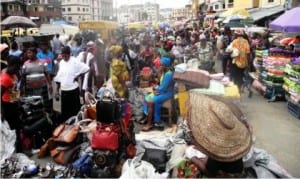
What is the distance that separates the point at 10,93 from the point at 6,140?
30.0 inches

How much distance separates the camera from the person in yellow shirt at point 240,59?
10.7 m

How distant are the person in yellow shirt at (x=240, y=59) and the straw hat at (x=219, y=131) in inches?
283

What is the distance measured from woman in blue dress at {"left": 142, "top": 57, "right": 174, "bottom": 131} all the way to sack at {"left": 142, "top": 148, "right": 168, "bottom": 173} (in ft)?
8.12

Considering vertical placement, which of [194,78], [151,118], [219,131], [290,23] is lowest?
[151,118]

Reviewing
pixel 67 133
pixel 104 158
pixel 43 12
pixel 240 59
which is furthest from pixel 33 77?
pixel 43 12

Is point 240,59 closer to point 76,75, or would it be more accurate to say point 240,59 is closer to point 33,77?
point 76,75

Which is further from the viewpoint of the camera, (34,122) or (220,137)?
(34,122)

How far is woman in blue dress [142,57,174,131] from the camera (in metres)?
8.07

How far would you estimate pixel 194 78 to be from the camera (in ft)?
26.5

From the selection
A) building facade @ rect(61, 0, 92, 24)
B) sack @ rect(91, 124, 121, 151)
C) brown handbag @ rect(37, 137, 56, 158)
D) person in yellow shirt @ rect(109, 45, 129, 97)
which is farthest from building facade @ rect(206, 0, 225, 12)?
building facade @ rect(61, 0, 92, 24)

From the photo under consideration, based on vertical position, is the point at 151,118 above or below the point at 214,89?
below

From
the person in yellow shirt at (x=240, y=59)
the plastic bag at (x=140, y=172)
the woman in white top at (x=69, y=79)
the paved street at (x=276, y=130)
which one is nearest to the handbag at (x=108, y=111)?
the plastic bag at (x=140, y=172)

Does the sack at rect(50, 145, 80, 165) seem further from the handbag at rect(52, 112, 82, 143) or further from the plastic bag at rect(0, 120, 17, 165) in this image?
the plastic bag at rect(0, 120, 17, 165)

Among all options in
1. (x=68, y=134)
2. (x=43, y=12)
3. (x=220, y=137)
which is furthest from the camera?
(x=43, y=12)
